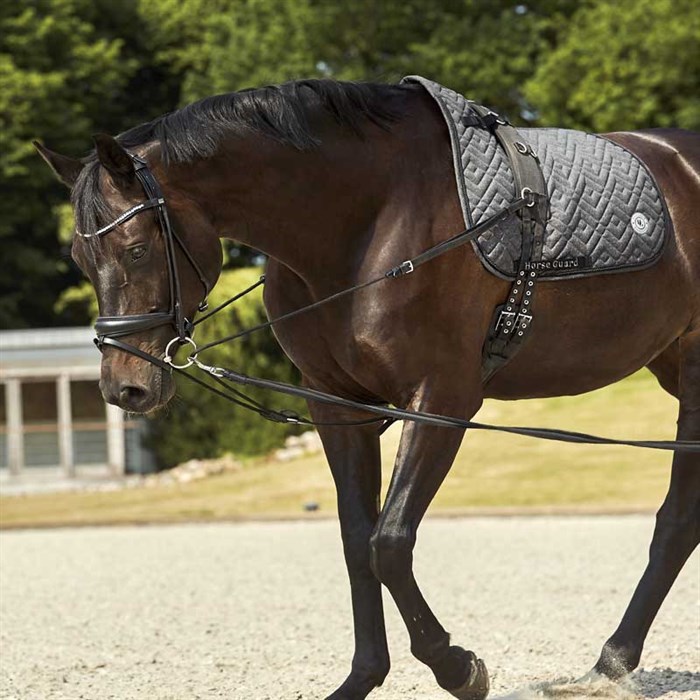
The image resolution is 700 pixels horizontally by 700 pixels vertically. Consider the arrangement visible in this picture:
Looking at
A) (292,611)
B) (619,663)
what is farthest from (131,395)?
(292,611)

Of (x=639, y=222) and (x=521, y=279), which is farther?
(x=639, y=222)

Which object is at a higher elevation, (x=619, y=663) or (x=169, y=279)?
(x=169, y=279)

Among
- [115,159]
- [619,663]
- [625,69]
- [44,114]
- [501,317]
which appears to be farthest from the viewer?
[44,114]

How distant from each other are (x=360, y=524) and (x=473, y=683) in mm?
586

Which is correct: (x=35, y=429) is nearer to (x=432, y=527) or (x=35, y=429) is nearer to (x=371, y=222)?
(x=432, y=527)

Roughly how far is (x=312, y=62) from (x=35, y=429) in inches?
453

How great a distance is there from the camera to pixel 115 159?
131 inches

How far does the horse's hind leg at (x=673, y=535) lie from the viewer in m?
4.32

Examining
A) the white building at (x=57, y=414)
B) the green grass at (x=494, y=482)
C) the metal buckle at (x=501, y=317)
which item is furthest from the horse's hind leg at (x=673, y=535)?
the white building at (x=57, y=414)

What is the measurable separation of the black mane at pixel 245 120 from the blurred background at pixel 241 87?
10.3m

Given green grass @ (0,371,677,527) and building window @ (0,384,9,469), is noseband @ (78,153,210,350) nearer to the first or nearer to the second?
green grass @ (0,371,677,527)

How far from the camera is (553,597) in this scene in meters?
7.79

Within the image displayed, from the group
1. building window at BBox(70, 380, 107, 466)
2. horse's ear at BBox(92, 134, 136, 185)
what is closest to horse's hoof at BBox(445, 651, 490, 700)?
horse's ear at BBox(92, 134, 136, 185)

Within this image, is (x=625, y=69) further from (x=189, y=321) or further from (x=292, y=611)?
(x=189, y=321)
